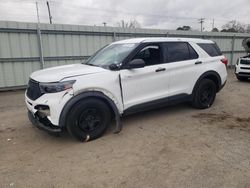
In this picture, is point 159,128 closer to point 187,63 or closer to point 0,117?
point 187,63

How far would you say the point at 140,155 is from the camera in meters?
3.62

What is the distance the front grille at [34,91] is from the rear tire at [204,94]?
3.68 metres

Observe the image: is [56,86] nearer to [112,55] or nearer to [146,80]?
[112,55]

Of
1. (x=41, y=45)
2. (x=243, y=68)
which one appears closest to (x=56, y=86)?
(x=41, y=45)

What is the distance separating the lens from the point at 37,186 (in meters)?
2.90

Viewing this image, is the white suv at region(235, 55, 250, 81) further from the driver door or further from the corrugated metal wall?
the driver door

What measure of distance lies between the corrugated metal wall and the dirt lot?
4446mm

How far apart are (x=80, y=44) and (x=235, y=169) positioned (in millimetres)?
9019

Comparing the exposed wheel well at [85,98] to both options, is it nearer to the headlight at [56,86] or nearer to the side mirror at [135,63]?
the headlight at [56,86]

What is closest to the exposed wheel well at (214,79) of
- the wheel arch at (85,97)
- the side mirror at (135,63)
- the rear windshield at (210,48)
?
the rear windshield at (210,48)

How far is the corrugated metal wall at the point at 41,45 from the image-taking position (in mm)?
9117

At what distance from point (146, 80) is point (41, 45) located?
6600 millimetres

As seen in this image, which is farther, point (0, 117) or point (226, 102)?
point (226, 102)

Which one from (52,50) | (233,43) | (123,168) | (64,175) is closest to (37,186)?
(64,175)
